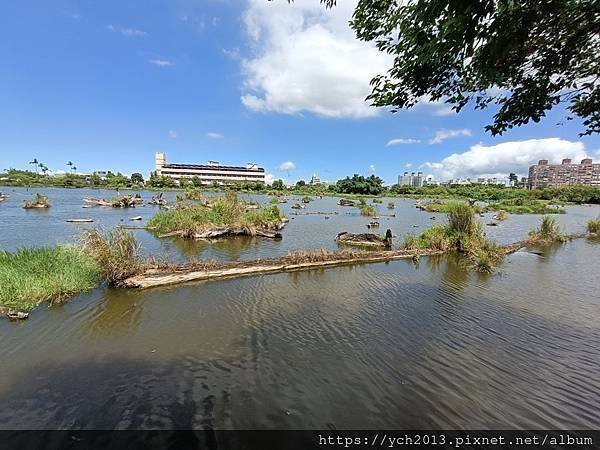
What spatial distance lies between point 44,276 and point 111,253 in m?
1.99

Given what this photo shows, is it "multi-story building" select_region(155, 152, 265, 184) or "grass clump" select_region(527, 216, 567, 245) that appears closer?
"grass clump" select_region(527, 216, 567, 245)

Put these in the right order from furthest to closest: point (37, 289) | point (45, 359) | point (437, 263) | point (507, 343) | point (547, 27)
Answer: point (437, 263)
point (37, 289)
point (507, 343)
point (45, 359)
point (547, 27)

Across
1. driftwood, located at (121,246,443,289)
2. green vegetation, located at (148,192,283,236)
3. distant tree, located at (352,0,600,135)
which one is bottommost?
driftwood, located at (121,246,443,289)

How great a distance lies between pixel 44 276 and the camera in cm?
1019

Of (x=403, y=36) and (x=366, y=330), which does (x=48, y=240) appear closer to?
(x=366, y=330)

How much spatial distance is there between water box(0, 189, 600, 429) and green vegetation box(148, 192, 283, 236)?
40.4ft

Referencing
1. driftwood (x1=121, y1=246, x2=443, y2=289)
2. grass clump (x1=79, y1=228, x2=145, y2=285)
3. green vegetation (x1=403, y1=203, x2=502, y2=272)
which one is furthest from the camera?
green vegetation (x1=403, y1=203, x2=502, y2=272)

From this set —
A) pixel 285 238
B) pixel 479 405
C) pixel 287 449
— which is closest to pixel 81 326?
pixel 287 449

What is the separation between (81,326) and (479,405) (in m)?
9.49

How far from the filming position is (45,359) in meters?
6.71

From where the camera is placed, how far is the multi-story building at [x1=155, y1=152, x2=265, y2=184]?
161875mm

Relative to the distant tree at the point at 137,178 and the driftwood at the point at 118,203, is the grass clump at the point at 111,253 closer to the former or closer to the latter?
the driftwood at the point at 118,203

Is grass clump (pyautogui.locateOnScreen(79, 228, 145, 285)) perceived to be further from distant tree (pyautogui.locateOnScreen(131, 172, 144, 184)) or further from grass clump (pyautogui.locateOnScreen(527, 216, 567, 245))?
distant tree (pyautogui.locateOnScreen(131, 172, 144, 184))

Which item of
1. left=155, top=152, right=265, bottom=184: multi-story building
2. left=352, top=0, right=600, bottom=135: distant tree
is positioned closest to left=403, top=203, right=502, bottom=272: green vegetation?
left=352, top=0, right=600, bottom=135: distant tree
